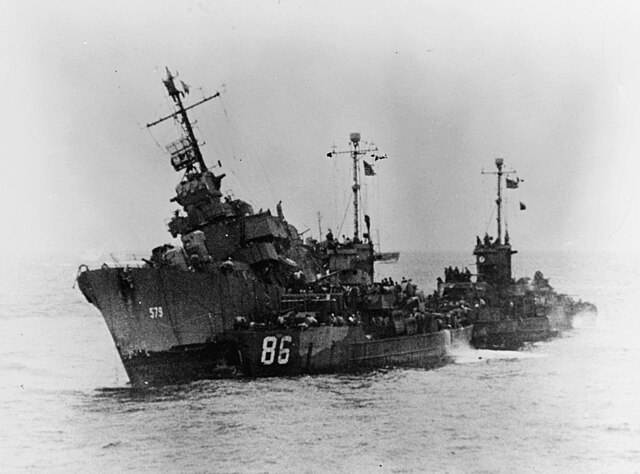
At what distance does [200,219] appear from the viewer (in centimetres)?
3653

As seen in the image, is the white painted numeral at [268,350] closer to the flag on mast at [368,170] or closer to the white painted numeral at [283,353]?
the white painted numeral at [283,353]

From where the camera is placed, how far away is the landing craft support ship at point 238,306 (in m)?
30.5

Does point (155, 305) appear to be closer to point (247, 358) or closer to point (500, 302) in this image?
point (247, 358)

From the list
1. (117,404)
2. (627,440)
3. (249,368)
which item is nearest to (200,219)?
(249,368)

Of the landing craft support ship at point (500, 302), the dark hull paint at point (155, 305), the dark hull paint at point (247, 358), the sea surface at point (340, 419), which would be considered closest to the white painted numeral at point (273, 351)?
the dark hull paint at point (247, 358)

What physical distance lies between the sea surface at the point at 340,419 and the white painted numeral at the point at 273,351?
93 centimetres

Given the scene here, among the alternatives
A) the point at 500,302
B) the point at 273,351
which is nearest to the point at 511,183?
the point at 500,302

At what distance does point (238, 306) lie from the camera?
33031mm

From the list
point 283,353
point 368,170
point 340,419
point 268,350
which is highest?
point 368,170

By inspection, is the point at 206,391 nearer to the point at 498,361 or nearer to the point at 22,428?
the point at 22,428

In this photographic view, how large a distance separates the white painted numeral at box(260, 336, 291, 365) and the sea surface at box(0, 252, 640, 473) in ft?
3.07

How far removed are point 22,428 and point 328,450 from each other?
8.77 metres

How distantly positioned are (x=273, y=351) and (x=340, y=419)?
7017 mm

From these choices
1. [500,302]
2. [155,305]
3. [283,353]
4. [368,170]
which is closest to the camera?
[155,305]
